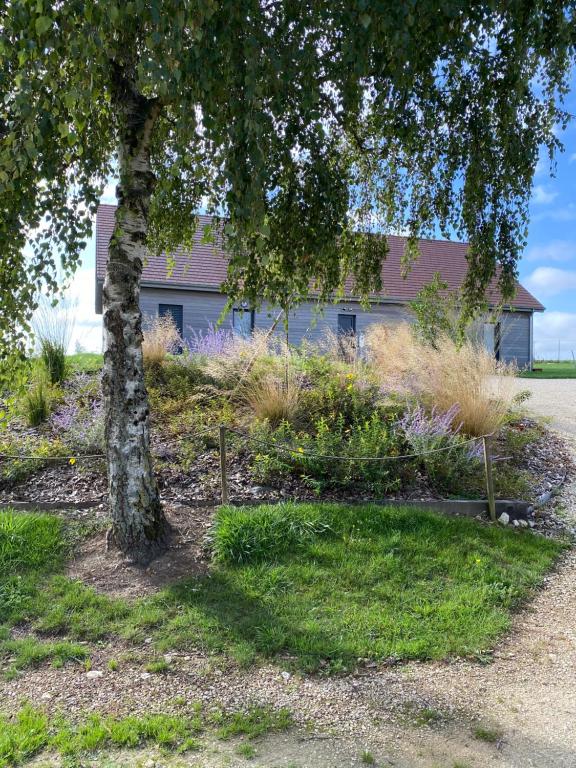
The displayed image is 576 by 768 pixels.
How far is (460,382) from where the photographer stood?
7734 millimetres

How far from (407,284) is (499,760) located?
2018cm

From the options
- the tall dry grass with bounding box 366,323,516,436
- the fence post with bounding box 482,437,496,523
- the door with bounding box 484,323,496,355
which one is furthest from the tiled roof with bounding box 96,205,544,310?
the fence post with bounding box 482,437,496,523

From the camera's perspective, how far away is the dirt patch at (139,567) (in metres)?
4.64

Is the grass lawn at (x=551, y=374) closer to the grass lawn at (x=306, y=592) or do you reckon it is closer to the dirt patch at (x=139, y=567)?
the grass lawn at (x=306, y=592)

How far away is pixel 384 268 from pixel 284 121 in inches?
729

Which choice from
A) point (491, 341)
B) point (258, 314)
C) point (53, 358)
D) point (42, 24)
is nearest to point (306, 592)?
point (42, 24)

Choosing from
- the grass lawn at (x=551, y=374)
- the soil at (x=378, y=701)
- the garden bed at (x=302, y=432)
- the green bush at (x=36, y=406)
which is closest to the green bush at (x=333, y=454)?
the garden bed at (x=302, y=432)

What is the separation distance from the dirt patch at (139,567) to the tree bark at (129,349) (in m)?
0.12

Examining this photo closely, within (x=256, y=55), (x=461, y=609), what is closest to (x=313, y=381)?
(x=461, y=609)

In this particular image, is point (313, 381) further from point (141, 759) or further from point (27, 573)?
point (141, 759)

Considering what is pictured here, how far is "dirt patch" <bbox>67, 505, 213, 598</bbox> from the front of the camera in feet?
15.2

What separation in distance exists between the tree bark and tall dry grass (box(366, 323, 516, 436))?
3.97 metres

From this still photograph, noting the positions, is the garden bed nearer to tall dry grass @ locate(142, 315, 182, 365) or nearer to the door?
tall dry grass @ locate(142, 315, 182, 365)

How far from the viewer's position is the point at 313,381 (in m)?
8.54
